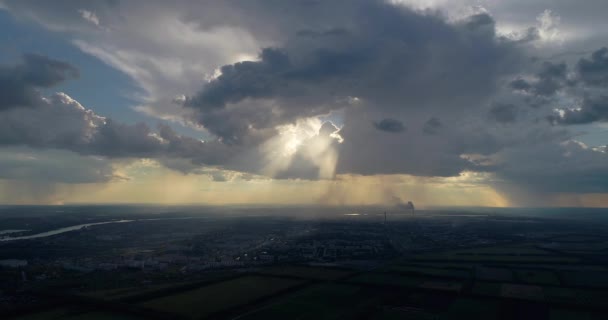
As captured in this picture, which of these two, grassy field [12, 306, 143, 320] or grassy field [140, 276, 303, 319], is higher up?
grassy field [140, 276, 303, 319]

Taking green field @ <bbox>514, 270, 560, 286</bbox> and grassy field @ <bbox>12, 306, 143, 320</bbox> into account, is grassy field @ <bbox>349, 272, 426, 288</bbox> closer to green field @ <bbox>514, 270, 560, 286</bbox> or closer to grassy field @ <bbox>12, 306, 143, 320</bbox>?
green field @ <bbox>514, 270, 560, 286</bbox>

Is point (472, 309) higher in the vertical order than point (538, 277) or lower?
lower

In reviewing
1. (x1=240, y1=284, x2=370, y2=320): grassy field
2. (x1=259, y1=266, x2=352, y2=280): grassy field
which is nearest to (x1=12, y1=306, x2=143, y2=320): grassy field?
(x1=240, y1=284, x2=370, y2=320): grassy field

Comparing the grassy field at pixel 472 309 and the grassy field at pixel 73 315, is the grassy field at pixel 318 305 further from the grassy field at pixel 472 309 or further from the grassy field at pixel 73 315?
the grassy field at pixel 73 315

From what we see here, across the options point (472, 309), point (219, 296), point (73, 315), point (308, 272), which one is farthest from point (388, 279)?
point (73, 315)

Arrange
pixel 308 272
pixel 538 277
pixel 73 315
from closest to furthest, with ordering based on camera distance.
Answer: pixel 73 315, pixel 538 277, pixel 308 272

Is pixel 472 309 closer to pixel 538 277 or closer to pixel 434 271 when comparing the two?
pixel 434 271
